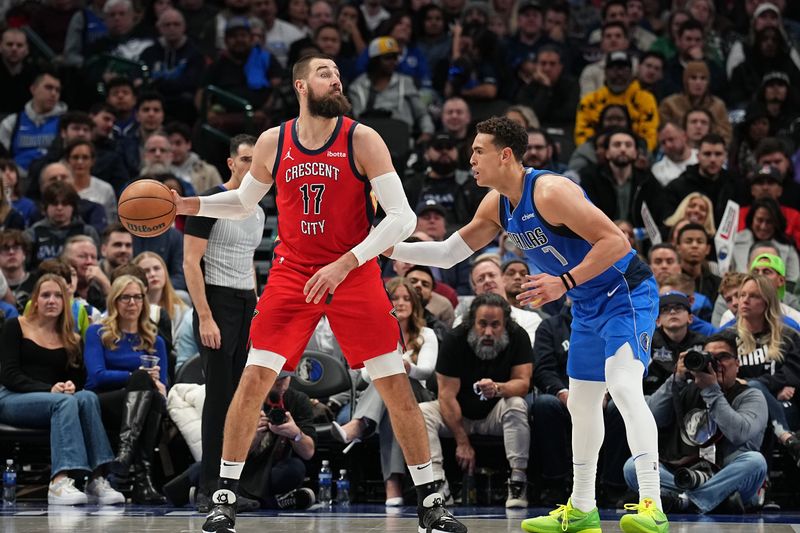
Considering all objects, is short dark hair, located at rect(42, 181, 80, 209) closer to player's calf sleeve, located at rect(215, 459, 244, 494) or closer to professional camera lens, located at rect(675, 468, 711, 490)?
player's calf sleeve, located at rect(215, 459, 244, 494)

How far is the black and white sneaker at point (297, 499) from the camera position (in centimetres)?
802

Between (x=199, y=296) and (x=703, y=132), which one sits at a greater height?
(x=703, y=132)

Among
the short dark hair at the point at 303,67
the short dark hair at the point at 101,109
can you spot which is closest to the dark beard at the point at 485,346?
the short dark hair at the point at 303,67

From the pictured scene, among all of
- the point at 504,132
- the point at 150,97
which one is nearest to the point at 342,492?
the point at 504,132

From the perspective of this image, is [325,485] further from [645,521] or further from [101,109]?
[101,109]

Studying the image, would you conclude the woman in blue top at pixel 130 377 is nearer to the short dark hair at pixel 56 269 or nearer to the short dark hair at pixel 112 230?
the short dark hair at pixel 56 269

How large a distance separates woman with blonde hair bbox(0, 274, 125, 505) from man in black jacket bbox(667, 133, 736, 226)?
5522 mm

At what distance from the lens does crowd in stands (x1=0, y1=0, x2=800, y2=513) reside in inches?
324

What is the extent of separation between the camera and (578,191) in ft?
19.3

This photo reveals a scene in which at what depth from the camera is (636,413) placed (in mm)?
5766

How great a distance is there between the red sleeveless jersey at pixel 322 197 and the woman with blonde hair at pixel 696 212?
17.1 ft

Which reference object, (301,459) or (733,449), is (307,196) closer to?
(301,459)

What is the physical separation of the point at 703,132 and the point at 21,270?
6.65 m

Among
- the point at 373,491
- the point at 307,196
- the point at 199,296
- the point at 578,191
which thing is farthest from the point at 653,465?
the point at 373,491
